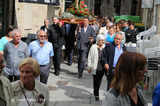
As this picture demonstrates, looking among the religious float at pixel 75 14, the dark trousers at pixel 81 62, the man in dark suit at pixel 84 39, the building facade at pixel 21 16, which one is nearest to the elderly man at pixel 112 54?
the dark trousers at pixel 81 62

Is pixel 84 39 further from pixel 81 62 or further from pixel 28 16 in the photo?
pixel 28 16

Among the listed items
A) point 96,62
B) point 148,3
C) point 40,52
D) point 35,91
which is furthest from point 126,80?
point 148,3

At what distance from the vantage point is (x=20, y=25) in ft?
41.8

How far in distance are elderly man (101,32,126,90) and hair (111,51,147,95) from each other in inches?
146

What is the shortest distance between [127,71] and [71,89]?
224 inches

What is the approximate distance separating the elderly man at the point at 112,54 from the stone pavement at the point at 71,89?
3.47 ft

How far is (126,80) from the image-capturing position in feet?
8.63

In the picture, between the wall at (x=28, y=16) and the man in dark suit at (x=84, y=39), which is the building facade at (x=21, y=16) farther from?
the man in dark suit at (x=84, y=39)

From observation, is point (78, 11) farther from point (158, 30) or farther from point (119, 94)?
point (119, 94)

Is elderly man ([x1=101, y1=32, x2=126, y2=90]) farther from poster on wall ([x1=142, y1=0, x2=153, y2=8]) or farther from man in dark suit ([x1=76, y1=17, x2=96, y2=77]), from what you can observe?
poster on wall ([x1=142, y1=0, x2=153, y2=8])

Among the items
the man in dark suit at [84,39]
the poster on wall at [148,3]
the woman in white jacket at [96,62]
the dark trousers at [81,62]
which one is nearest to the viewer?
the woman in white jacket at [96,62]

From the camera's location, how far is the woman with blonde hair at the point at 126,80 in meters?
2.61

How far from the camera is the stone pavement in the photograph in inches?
277

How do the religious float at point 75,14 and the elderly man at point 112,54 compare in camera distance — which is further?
the religious float at point 75,14
